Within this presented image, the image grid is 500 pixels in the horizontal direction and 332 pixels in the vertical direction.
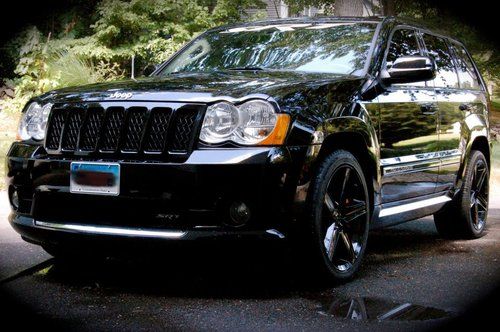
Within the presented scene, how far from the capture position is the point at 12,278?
485 cm

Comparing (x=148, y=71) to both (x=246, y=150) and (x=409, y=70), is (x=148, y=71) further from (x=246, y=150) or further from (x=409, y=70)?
(x=246, y=150)

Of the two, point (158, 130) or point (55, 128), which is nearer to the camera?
point (158, 130)

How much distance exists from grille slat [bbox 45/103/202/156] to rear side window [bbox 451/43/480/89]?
3.62 m

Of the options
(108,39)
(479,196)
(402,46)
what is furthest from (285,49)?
(108,39)

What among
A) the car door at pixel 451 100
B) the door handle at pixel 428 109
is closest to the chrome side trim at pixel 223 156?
the door handle at pixel 428 109

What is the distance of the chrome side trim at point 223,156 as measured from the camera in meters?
4.11

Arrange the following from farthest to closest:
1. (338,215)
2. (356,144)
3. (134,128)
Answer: (356,144)
(338,215)
(134,128)

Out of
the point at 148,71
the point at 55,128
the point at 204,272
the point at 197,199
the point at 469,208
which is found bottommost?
the point at 469,208

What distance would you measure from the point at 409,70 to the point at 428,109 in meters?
0.73

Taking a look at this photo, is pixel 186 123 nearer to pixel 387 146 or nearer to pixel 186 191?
pixel 186 191

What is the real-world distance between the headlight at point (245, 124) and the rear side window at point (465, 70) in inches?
130

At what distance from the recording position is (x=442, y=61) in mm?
6816

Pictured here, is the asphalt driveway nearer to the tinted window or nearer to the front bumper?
the front bumper

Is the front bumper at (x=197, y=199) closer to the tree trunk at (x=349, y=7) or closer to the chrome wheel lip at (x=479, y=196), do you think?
the chrome wheel lip at (x=479, y=196)
